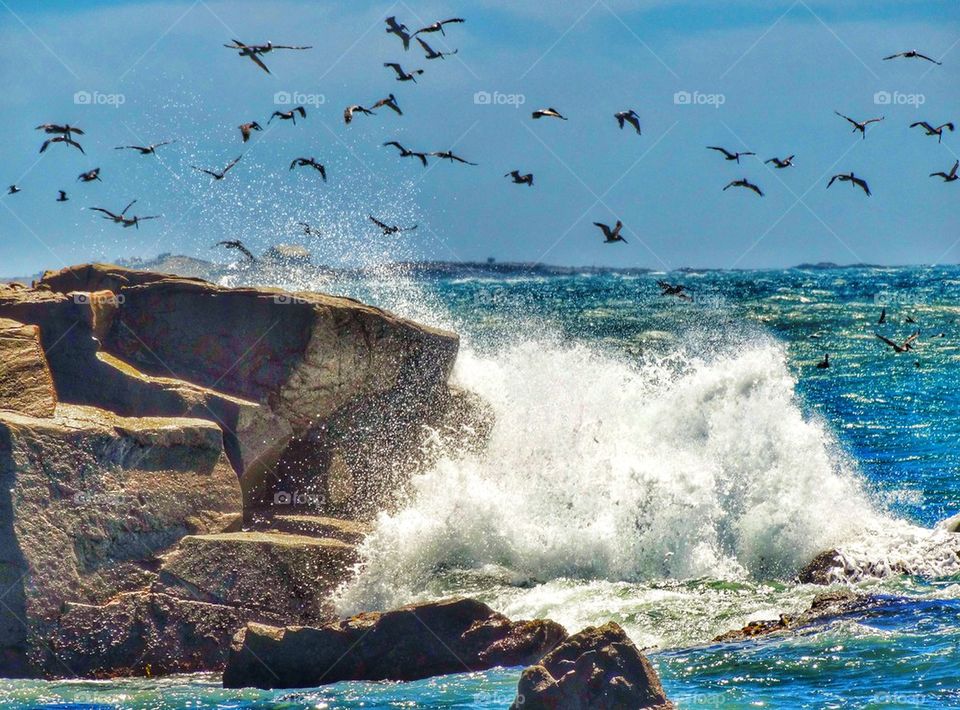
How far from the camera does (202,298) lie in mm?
17312

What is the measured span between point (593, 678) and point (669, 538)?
23.2 ft

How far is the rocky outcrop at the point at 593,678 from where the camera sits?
33.1 feet

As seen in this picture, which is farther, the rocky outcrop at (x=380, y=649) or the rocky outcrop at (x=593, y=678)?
the rocky outcrop at (x=380, y=649)

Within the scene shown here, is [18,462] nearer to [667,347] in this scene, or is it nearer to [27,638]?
[27,638]

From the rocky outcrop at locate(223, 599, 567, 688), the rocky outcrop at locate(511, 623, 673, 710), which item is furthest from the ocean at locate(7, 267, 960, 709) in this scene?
the rocky outcrop at locate(511, 623, 673, 710)

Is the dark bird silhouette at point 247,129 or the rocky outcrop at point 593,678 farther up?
the dark bird silhouette at point 247,129

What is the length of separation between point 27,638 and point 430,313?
1162 cm

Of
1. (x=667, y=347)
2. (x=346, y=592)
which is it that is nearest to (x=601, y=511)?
(x=346, y=592)

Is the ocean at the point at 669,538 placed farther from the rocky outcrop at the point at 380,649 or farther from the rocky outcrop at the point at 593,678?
the rocky outcrop at the point at 593,678

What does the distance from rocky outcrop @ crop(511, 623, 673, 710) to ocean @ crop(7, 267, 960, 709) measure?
1256mm

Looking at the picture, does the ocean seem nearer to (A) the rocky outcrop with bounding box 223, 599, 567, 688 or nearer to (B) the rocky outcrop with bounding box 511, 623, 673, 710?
(A) the rocky outcrop with bounding box 223, 599, 567, 688

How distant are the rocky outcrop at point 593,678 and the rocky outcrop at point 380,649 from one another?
6.85ft

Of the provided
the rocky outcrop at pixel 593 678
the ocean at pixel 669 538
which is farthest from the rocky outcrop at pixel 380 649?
the rocky outcrop at pixel 593 678

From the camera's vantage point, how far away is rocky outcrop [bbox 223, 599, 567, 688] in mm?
12492
